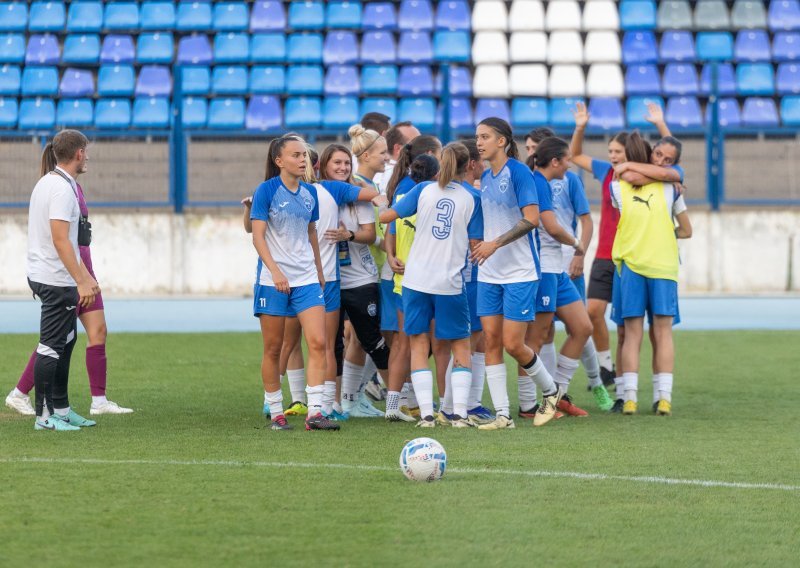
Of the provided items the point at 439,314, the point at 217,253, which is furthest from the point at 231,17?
the point at 439,314

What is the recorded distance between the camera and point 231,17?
22.9 m

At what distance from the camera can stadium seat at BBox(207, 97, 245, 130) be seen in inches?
832

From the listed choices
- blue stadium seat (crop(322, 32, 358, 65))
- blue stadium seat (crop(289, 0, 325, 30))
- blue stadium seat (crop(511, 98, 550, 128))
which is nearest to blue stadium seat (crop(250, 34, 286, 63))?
blue stadium seat (crop(289, 0, 325, 30))

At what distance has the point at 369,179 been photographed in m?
8.90

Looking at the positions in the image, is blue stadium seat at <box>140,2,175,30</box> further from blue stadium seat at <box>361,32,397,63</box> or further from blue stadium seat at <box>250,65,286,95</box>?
blue stadium seat at <box>361,32,397,63</box>

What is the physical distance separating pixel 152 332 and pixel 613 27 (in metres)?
12.0

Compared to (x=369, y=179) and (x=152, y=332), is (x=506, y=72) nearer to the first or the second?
(x=152, y=332)

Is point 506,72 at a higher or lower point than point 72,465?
higher

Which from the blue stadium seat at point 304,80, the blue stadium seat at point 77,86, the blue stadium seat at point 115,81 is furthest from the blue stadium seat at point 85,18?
the blue stadium seat at point 304,80

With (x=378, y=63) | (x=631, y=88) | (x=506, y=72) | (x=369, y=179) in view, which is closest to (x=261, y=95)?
(x=378, y=63)

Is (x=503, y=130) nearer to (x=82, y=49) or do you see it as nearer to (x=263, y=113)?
(x=263, y=113)

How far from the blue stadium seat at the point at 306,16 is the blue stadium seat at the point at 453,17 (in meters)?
2.05

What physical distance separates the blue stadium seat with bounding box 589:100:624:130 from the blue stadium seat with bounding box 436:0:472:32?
2.81 meters

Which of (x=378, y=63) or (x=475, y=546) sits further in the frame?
(x=378, y=63)
